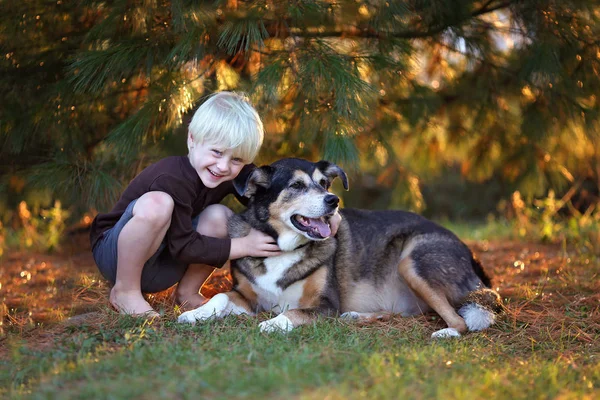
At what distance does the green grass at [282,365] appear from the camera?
98.9 inches

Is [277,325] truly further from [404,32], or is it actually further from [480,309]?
[404,32]

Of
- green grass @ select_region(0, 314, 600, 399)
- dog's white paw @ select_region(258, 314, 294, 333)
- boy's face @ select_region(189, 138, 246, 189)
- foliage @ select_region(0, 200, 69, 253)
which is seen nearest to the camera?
green grass @ select_region(0, 314, 600, 399)

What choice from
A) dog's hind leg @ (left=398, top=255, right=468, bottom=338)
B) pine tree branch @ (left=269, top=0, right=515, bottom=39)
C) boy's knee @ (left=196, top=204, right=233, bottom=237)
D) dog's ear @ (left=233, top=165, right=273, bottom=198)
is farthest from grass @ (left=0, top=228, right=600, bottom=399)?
pine tree branch @ (left=269, top=0, right=515, bottom=39)

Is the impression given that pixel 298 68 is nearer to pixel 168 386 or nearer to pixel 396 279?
pixel 396 279

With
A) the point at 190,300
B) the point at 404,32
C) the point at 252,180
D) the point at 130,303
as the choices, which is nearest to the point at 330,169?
the point at 252,180

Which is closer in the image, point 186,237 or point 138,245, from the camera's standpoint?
point 138,245

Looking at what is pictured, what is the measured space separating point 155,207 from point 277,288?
98 cm

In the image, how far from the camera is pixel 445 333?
3.73 meters

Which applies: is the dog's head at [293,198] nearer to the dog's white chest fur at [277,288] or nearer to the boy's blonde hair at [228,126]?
the dog's white chest fur at [277,288]

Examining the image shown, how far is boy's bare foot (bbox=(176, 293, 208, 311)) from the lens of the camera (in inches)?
167

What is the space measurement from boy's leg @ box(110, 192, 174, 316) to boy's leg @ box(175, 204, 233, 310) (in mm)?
386

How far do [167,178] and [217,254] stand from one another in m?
0.59

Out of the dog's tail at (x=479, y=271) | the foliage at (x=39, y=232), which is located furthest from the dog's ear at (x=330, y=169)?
the foliage at (x=39, y=232)

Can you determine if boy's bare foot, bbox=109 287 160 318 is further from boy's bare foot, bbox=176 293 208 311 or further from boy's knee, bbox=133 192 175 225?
boy's knee, bbox=133 192 175 225
